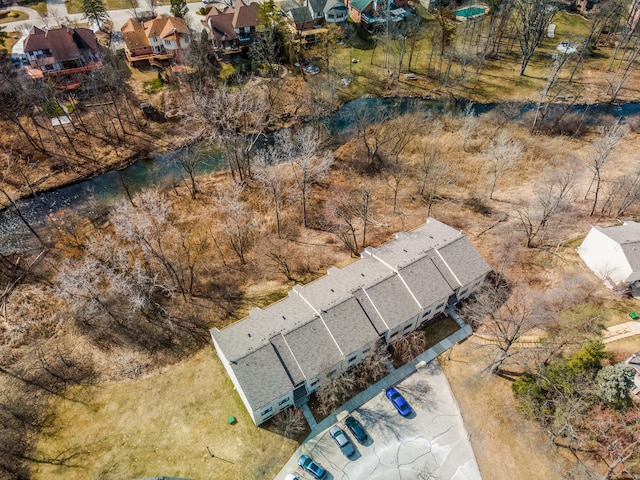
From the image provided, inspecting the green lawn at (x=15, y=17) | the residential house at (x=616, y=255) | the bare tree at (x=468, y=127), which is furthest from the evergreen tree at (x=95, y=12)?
the residential house at (x=616, y=255)

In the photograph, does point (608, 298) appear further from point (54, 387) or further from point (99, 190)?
point (99, 190)

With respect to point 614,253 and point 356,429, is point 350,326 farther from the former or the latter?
point 614,253

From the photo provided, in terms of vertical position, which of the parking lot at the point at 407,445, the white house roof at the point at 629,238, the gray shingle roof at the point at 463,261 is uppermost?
the white house roof at the point at 629,238

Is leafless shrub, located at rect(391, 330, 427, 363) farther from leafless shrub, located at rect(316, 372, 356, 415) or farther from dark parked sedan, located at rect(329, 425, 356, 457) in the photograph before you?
dark parked sedan, located at rect(329, 425, 356, 457)

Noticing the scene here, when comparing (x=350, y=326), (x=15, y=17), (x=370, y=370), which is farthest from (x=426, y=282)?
(x=15, y=17)

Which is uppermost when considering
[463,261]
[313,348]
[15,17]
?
[15,17]

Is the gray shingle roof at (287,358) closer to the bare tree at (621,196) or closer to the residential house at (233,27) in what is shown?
the bare tree at (621,196)

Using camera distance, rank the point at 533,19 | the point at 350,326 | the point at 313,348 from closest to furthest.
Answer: the point at 313,348
the point at 350,326
the point at 533,19
